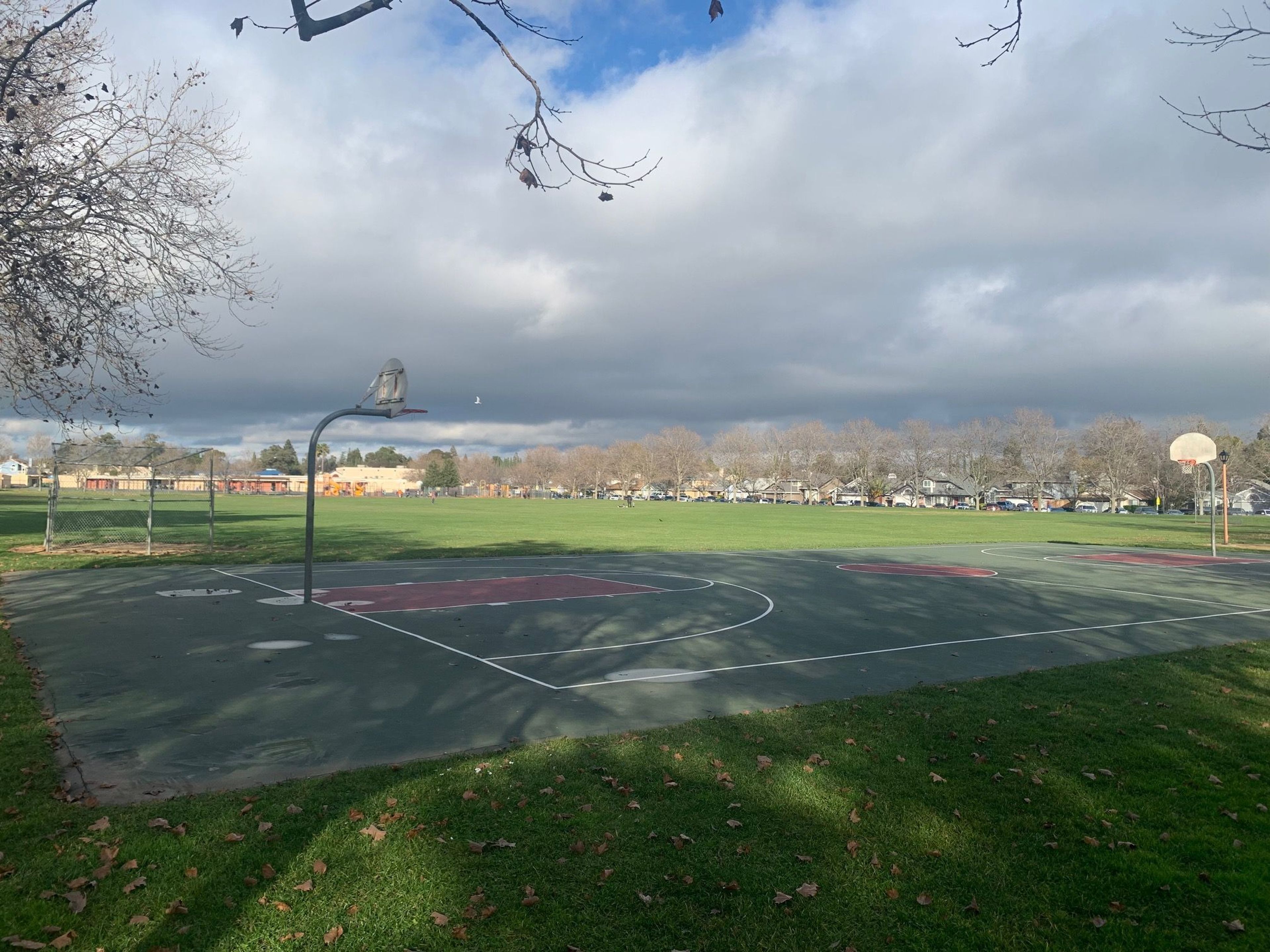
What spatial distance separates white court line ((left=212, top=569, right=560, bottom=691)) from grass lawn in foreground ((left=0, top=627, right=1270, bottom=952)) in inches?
107

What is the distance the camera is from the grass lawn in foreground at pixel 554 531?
2894cm

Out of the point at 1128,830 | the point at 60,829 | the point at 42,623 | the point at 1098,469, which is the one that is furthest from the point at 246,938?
the point at 1098,469

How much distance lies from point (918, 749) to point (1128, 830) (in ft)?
6.31

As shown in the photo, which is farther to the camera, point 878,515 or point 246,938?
point 878,515

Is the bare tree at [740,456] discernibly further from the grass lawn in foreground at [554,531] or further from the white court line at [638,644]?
the white court line at [638,644]

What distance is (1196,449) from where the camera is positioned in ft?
118

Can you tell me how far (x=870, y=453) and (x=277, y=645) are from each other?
140635 millimetres

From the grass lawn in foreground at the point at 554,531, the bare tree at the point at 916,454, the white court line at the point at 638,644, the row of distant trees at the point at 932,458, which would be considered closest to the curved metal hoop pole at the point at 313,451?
the white court line at the point at 638,644

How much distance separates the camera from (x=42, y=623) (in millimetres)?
13406

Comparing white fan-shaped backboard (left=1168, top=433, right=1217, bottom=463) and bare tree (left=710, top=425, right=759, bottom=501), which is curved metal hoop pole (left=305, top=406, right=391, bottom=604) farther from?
bare tree (left=710, top=425, right=759, bottom=501)

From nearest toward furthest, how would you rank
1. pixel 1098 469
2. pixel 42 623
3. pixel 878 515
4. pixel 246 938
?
pixel 246 938
pixel 42 623
pixel 878 515
pixel 1098 469

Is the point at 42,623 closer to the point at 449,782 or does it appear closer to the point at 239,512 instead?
the point at 449,782

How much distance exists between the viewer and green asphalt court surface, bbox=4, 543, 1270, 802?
771 cm

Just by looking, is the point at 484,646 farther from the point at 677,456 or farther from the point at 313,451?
the point at 677,456
